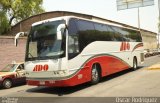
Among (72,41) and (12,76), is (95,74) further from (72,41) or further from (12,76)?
(12,76)

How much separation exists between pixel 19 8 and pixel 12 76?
31.8 metres

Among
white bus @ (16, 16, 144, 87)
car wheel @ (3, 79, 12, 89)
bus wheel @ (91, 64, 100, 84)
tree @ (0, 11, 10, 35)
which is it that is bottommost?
car wheel @ (3, 79, 12, 89)

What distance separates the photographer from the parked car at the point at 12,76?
56.3 ft

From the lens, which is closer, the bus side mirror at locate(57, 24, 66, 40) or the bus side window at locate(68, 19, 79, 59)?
the bus side mirror at locate(57, 24, 66, 40)

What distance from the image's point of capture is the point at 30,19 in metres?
46.4

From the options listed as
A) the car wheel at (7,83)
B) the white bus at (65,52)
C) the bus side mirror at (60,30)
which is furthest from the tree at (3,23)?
the bus side mirror at (60,30)

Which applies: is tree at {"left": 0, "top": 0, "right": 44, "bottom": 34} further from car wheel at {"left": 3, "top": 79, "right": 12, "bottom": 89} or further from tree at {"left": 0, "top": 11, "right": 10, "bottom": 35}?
car wheel at {"left": 3, "top": 79, "right": 12, "bottom": 89}

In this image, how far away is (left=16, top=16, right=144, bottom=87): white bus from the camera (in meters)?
12.7

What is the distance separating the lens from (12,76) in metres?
17.6

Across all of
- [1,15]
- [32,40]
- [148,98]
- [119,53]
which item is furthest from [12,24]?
[148,98]

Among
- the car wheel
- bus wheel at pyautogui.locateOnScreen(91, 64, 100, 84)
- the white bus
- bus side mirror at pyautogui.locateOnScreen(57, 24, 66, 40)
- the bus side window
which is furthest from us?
the car wheel

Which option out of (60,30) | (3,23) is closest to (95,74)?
(60,30)

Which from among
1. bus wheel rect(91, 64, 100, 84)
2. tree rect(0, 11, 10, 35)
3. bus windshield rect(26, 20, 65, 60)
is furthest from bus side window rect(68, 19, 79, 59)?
tree rect(0, 11, 10, 35)

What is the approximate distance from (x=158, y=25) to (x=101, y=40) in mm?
67389
